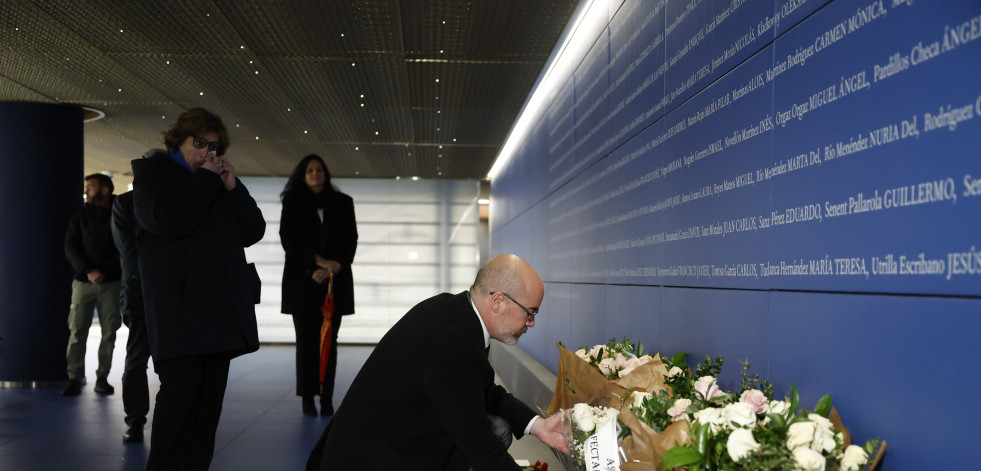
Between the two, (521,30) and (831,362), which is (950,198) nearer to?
(831,362)

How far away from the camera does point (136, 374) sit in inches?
192

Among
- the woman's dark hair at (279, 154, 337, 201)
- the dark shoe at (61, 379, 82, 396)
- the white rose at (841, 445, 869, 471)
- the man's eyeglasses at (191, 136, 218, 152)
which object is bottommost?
the dark shoe at (61, 379, 82, 396)

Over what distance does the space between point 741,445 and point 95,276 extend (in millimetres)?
6858

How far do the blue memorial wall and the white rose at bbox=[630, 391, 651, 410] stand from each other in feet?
1.21

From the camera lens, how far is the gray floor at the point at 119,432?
14.8 ft

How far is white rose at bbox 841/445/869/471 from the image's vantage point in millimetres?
1647

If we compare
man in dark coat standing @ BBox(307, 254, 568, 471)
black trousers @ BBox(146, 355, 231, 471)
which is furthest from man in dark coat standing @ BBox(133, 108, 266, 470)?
man in dark coat standing @ BBox(307, 254, 568, 471)

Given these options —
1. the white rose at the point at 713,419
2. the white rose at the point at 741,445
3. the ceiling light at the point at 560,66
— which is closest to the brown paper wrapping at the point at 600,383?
the white rose at the point at 713,419

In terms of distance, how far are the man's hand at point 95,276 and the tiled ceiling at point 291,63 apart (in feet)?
5.33

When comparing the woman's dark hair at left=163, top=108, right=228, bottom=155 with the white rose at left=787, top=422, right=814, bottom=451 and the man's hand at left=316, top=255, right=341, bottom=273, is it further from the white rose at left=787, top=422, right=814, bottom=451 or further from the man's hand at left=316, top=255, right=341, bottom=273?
the man's hand at left=316, top=255, right=341, bottom=273

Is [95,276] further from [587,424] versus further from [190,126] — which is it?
[587,424]

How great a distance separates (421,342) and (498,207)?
979 cm

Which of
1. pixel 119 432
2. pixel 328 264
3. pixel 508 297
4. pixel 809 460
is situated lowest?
pixel 119 432

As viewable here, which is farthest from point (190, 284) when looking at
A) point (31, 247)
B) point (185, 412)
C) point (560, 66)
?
point (31, 247)
